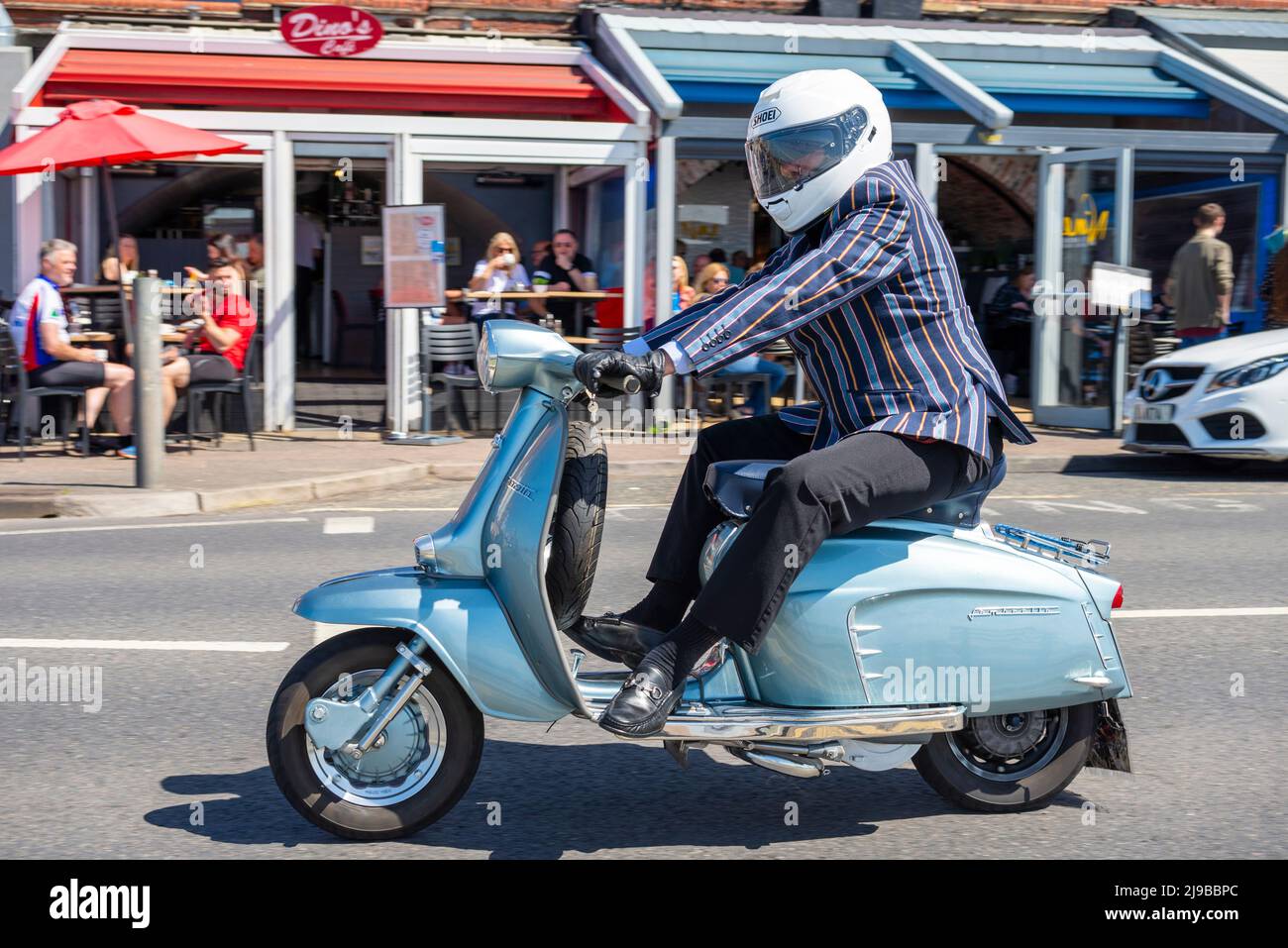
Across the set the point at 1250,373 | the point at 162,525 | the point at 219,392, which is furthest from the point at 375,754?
the point at 219,392

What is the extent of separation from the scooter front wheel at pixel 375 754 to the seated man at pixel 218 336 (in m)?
9.19

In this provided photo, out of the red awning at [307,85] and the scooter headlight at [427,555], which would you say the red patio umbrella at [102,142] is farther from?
the scooter headlight at [427,555]

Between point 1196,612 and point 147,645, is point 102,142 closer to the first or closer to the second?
point 147,645

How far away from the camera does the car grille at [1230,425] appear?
36.6ft

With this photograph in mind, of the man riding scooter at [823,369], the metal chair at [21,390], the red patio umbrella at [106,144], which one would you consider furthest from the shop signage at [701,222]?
the man riding scooter at [823,369]

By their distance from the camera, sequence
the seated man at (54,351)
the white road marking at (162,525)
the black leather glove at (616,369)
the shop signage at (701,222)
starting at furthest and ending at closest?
1. the shop signage at (701,222)
2. the seated man at (54,351)
3. the white road marking at (162,525)
4. the black leather glove at (616,369)

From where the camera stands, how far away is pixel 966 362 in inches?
155

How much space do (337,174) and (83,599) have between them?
10.8m

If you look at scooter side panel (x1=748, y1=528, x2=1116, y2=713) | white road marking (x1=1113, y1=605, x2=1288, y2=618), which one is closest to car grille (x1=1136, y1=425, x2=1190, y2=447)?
white road marking (x1=1113, y1=605, x2=1288, y2=618)

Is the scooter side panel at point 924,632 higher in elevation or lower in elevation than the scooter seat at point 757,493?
lower
